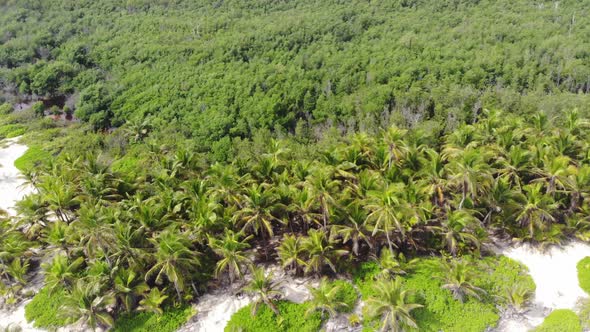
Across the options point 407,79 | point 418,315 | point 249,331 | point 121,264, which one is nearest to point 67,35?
point 407,79

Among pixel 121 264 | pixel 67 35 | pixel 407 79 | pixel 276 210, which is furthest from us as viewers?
pixel 67 35

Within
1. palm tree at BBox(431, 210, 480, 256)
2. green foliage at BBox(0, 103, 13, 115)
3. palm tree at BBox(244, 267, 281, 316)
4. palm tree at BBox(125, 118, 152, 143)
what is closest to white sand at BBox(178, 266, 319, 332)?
palm tree at BBox(244, 267, 281, 316)

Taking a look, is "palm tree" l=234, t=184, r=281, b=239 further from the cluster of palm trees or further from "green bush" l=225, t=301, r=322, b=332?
"green bush" l=225, t=301, r=322, b=332

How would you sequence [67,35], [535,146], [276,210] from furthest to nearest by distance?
[67,35], [535,146], [276,210]

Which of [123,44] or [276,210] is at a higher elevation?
[123,44]

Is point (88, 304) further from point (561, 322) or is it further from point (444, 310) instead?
point (561, 322)

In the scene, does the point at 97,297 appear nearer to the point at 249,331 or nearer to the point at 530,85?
the point at 249,331
